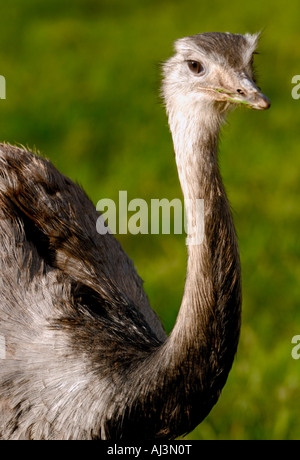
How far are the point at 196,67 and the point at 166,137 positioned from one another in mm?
3758

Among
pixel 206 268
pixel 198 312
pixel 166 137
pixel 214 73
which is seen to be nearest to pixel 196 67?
pixel 214 73

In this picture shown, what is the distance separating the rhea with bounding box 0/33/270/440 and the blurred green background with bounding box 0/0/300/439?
0.32 m

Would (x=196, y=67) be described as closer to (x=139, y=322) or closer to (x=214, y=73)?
(x=214, y=73)

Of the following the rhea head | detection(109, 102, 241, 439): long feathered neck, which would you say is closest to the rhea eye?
the rhea head

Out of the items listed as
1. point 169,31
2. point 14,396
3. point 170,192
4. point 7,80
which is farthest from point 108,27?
point 14,396

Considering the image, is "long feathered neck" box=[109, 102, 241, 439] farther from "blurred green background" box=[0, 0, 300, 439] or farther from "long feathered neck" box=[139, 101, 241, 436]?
"blurred green background" box=[0, 0, 300, 439]

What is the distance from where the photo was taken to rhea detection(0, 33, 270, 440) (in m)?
2.25

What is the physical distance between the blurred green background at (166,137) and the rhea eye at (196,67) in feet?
0.70

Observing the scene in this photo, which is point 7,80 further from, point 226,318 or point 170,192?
point 226,318

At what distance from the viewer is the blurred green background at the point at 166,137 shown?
12.3 ft

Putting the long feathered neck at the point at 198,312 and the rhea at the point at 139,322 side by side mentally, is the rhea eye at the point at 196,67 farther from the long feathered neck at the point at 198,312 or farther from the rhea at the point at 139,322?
the long feathered neck at the point at 198,312

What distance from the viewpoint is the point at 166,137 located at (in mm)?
6121

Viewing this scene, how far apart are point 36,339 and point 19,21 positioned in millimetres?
6605
